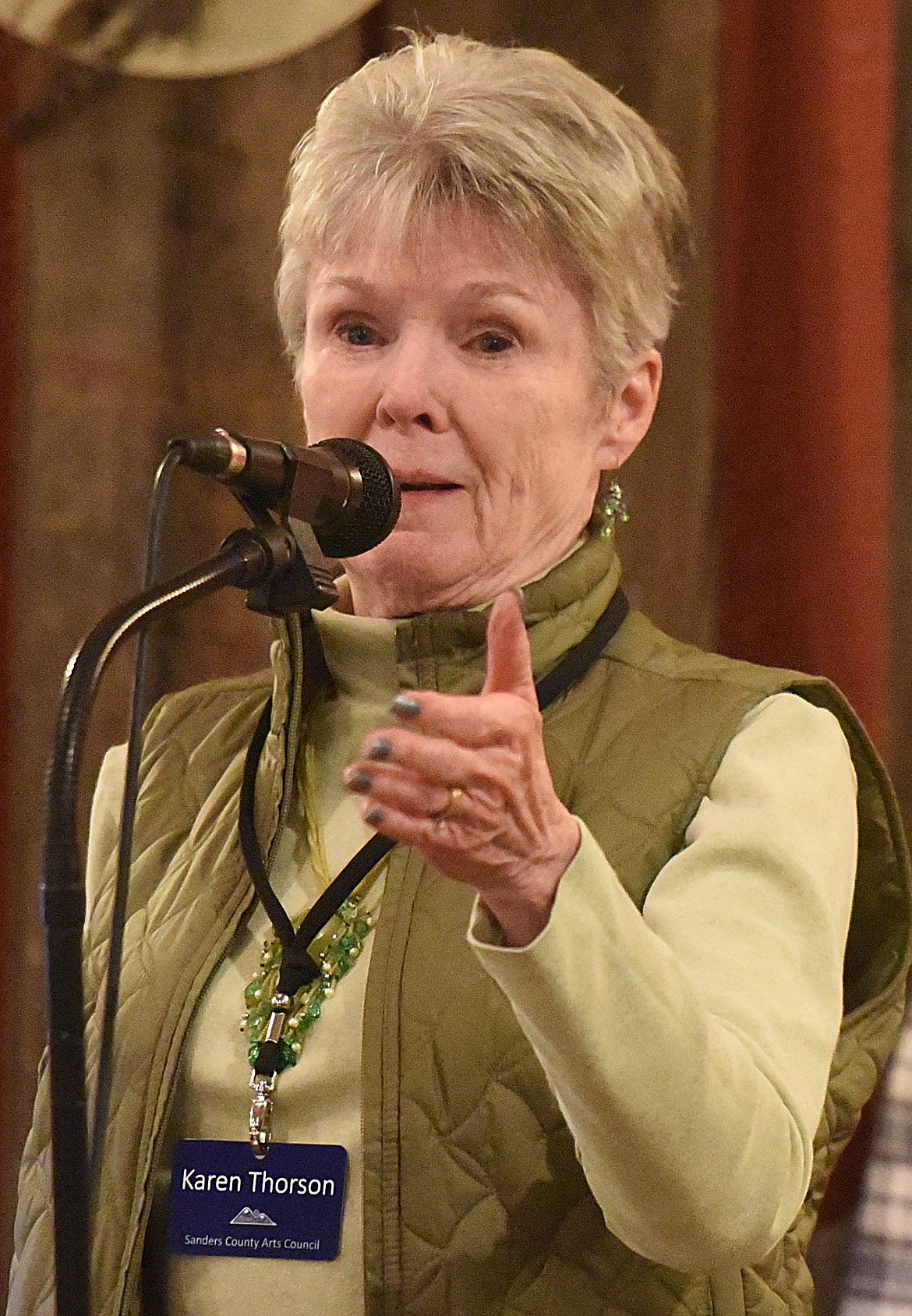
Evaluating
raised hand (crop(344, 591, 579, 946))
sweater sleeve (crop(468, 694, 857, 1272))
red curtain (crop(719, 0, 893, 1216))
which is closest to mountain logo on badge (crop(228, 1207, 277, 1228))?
sweater sleeve (crop(468, 694, 857, 1272))

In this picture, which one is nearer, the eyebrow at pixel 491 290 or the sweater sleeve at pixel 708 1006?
the sweater sleeve at pixel 708 1006

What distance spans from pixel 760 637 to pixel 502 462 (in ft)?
2.07

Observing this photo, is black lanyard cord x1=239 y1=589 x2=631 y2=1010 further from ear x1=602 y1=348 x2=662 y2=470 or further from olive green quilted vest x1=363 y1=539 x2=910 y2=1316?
ear x1=602 y1=348 x2=662 y2=470

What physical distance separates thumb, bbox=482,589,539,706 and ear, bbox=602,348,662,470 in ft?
1.88

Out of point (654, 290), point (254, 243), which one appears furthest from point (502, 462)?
point (254, 243)

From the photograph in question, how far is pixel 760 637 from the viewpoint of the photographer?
1906 mm

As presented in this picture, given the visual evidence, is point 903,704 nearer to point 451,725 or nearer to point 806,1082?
point 806,1082

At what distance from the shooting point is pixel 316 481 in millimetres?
1021

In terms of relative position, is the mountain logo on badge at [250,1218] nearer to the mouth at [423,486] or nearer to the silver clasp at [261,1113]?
the silver clasp at [261,1113]

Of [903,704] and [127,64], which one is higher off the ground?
[127,64]

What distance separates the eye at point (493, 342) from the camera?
1.38m

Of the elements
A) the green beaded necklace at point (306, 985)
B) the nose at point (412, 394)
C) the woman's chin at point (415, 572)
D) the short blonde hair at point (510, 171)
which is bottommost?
the green beaded necklace at point (306, 985)

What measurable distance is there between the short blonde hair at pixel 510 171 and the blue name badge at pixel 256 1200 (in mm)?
649

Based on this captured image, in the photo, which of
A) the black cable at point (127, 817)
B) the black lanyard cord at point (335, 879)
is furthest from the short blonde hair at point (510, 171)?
the black cable at point (127, 817)
